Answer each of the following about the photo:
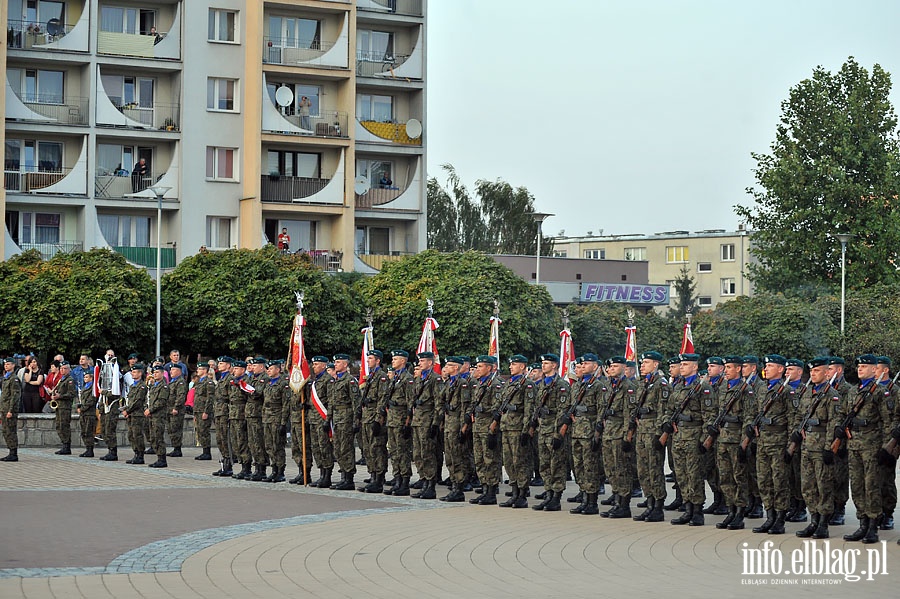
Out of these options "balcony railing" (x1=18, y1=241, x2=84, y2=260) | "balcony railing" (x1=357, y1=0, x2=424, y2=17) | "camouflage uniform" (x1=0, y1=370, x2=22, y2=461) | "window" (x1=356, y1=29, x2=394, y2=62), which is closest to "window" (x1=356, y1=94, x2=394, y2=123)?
"window" (x1=356, y1=29, x2=394, y2=62)

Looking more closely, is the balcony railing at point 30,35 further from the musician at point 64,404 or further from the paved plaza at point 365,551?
the paved plaza at point 365,551

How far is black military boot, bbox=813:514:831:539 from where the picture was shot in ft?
43.5

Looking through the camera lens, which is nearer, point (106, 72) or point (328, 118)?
point (106, 72)

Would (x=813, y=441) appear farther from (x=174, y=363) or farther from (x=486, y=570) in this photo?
(x=174, y=363)

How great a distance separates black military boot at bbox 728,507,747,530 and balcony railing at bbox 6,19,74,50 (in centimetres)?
3398

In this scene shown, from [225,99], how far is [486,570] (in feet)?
118

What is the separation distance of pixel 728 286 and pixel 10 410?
68.7 meters

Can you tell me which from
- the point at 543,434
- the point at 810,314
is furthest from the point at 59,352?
the point at 810,314

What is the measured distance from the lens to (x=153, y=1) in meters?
43.9

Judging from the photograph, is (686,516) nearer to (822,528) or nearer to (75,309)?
(822,528)

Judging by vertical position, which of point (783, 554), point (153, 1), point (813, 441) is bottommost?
point (783, 554)

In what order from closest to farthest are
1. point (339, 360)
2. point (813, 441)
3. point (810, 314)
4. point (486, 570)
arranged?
point (486, 570), point (813, 441), point (339, 360), point (810, 314)

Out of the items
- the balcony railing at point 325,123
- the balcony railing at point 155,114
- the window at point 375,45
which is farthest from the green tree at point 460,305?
the window at point 375,45

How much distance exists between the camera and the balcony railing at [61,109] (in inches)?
1674
